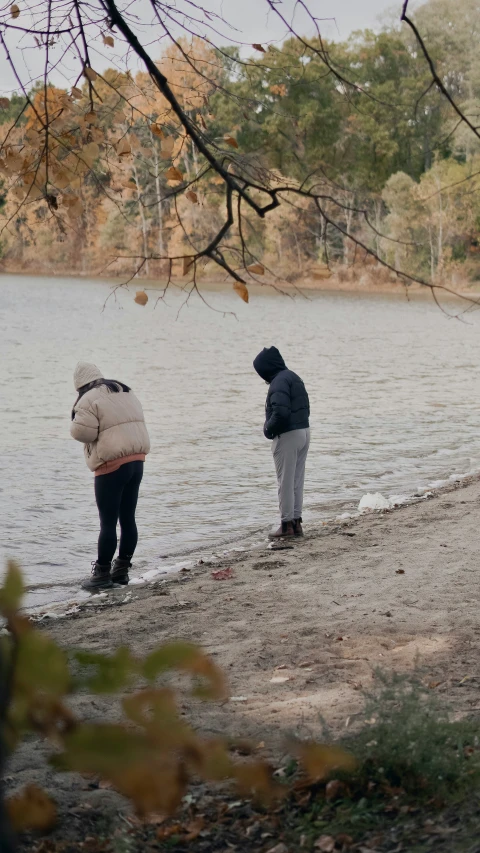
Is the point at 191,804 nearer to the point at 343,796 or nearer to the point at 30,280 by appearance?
the point at 343,796

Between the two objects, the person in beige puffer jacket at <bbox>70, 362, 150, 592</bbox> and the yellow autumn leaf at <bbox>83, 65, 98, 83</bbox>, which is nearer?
the yellow autumn leaf at <bbox>83, 65, 98, 83</bbox>

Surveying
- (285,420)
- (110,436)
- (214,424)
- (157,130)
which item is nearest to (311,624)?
(110,436)

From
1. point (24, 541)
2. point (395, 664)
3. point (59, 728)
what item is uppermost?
point (59, 728)

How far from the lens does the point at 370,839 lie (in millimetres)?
3332

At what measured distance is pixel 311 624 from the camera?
22.3ft

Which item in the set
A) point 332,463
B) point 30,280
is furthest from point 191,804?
point 30,280

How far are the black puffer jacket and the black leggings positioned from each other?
1.54 metres

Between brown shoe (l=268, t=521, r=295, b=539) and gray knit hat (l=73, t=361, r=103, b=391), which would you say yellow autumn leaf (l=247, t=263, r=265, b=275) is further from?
brown shoe (l=268, t=521, r=295, b=539)

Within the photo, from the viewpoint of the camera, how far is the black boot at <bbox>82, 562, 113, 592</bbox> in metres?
8.97

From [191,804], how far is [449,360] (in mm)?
30179

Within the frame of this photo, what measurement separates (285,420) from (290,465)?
55 cm

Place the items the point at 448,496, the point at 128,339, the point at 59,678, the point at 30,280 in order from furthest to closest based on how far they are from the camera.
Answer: the point at 30,280, the point at 128,339, the point at 448,496, the point at 59,678

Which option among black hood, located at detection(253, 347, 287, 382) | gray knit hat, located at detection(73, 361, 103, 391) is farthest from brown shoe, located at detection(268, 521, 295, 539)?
gray knit hat, located at detection(73, 361, 103, 391)

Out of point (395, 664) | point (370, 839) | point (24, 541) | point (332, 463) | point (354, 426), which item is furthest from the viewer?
point (354, 426)
